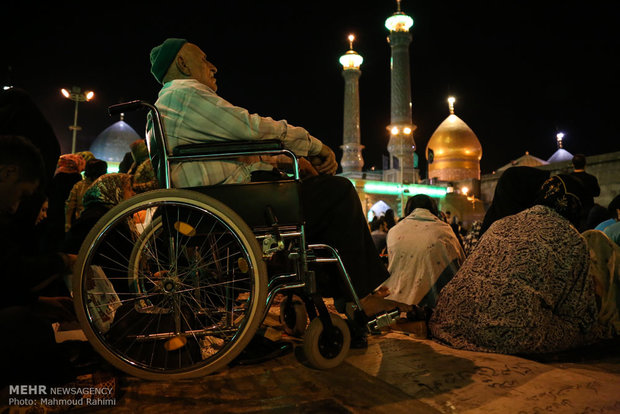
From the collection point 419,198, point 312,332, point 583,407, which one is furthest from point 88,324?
point 419,198

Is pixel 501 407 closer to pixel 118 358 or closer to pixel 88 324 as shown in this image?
pixel 118 358

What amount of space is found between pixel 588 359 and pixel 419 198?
209cm

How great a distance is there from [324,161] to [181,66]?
1.00 m

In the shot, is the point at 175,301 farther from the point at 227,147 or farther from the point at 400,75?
the point at 400,75

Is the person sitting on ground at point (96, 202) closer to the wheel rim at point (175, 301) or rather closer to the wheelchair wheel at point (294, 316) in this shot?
the wheel rim at point (175, 301)

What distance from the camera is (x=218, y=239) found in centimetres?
181

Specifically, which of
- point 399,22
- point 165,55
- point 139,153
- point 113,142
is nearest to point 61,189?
point 139,153

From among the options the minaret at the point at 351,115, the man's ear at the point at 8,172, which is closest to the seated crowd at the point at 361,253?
the man's ear at the point at 8,172

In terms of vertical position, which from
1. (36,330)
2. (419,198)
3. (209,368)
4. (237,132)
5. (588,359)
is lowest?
(588,359)

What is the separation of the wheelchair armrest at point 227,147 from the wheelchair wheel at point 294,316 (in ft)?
4.48

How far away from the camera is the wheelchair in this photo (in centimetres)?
160

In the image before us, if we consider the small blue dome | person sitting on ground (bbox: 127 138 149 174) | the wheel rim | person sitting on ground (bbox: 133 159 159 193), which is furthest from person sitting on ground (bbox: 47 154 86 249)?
the small blue dome

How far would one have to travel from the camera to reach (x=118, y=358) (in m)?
1.56

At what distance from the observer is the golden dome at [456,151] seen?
32.3 meters
